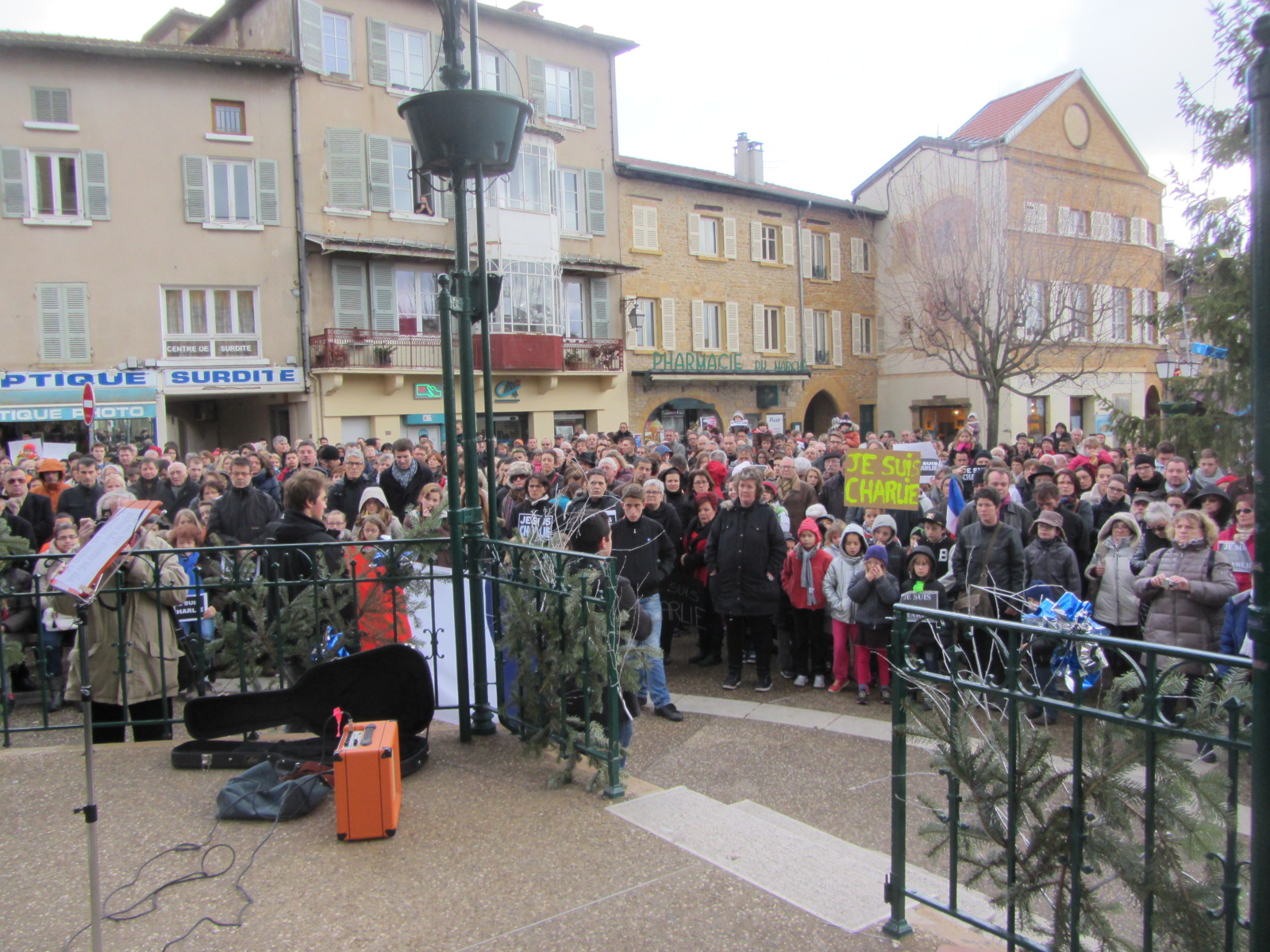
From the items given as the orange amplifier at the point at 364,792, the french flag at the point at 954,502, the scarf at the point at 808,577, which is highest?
the french flag at the point at 954,502

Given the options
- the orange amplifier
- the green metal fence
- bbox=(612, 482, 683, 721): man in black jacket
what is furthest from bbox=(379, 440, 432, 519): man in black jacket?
the green metal fence

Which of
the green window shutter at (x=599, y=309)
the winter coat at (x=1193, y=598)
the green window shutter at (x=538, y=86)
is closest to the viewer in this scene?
the winter coat at (x=1193, y=598)

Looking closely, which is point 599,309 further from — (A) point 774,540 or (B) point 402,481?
(A) point 774,540

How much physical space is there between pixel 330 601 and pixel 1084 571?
684 centimetres

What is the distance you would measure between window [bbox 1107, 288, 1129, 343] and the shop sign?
20.7m

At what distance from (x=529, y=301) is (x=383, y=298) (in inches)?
174

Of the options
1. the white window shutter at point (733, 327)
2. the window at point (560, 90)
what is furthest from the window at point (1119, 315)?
the window at point (560, 90)

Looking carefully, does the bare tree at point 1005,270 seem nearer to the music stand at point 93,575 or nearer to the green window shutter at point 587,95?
the green window shutter at point 587,95

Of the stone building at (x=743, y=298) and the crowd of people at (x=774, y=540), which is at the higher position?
the stone building at (x=743, y=298)

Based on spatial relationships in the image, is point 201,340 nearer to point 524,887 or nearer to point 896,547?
point 896,547

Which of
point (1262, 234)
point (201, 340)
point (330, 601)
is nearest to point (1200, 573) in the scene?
point (1262, 234)

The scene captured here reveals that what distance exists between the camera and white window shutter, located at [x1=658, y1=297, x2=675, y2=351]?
103 feet

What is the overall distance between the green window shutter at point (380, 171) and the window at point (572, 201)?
5.70 meters

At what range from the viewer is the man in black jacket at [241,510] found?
866cm
